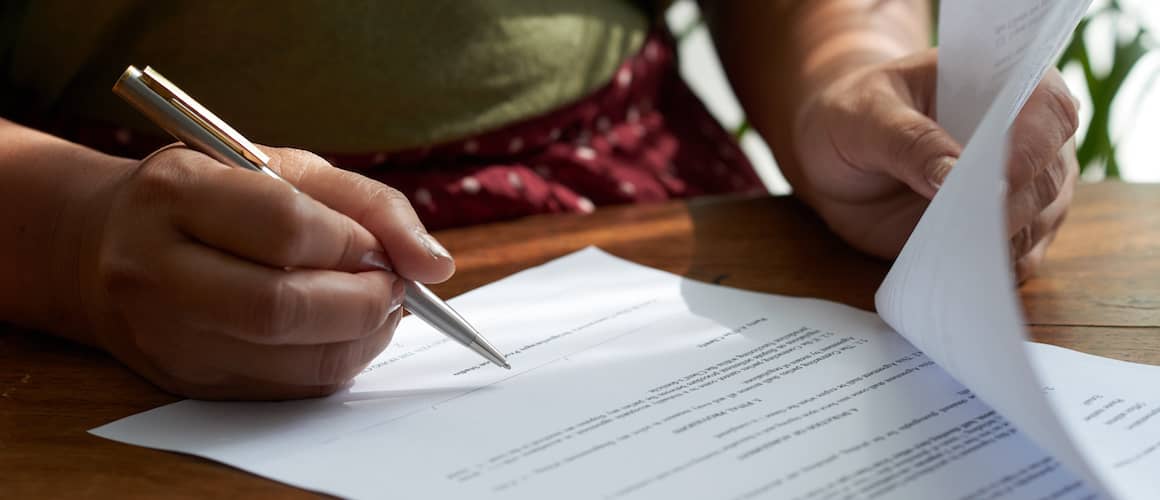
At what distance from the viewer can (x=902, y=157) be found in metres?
0.55

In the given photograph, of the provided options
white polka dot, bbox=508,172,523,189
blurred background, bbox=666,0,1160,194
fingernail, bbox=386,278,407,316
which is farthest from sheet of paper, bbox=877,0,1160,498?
blurred background, bbox=666,0,1160,194

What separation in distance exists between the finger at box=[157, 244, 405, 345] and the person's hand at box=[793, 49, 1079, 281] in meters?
0.29

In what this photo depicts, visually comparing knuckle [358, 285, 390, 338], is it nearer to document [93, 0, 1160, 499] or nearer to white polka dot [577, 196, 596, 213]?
document [93, 0, 1160, 499]

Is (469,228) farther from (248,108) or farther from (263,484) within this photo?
(263,484)

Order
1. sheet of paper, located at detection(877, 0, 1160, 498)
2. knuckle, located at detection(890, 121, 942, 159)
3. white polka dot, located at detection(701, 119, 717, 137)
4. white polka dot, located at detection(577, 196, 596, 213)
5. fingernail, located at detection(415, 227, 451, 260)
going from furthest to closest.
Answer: white polka dot, located at detection(701, 119, 717, 137) < white polka dot, located at detection(577, 196, 596, 213) < knuckle, located at detection(890, 121, 942, 159) < fingernail, located at detection(415, 227, 451, 260) < sheet of paper, located at detection(877, 0, 1160, 498)

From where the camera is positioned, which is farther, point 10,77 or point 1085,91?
point 1085,91

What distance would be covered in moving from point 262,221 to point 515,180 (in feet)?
1.23

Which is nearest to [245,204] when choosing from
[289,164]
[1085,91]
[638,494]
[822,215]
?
[289,164]

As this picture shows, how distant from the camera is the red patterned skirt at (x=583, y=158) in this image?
729mm

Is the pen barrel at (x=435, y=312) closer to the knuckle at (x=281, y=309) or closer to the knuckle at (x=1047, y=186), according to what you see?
the knuckle at (x=281, y=309)

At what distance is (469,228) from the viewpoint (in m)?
0.74

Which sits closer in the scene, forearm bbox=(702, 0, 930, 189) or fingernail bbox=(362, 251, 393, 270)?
fingernail bbox=(362, 251, 393, 270)

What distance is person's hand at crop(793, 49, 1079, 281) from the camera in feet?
1.72

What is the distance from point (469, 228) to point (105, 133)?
0.82 ft
